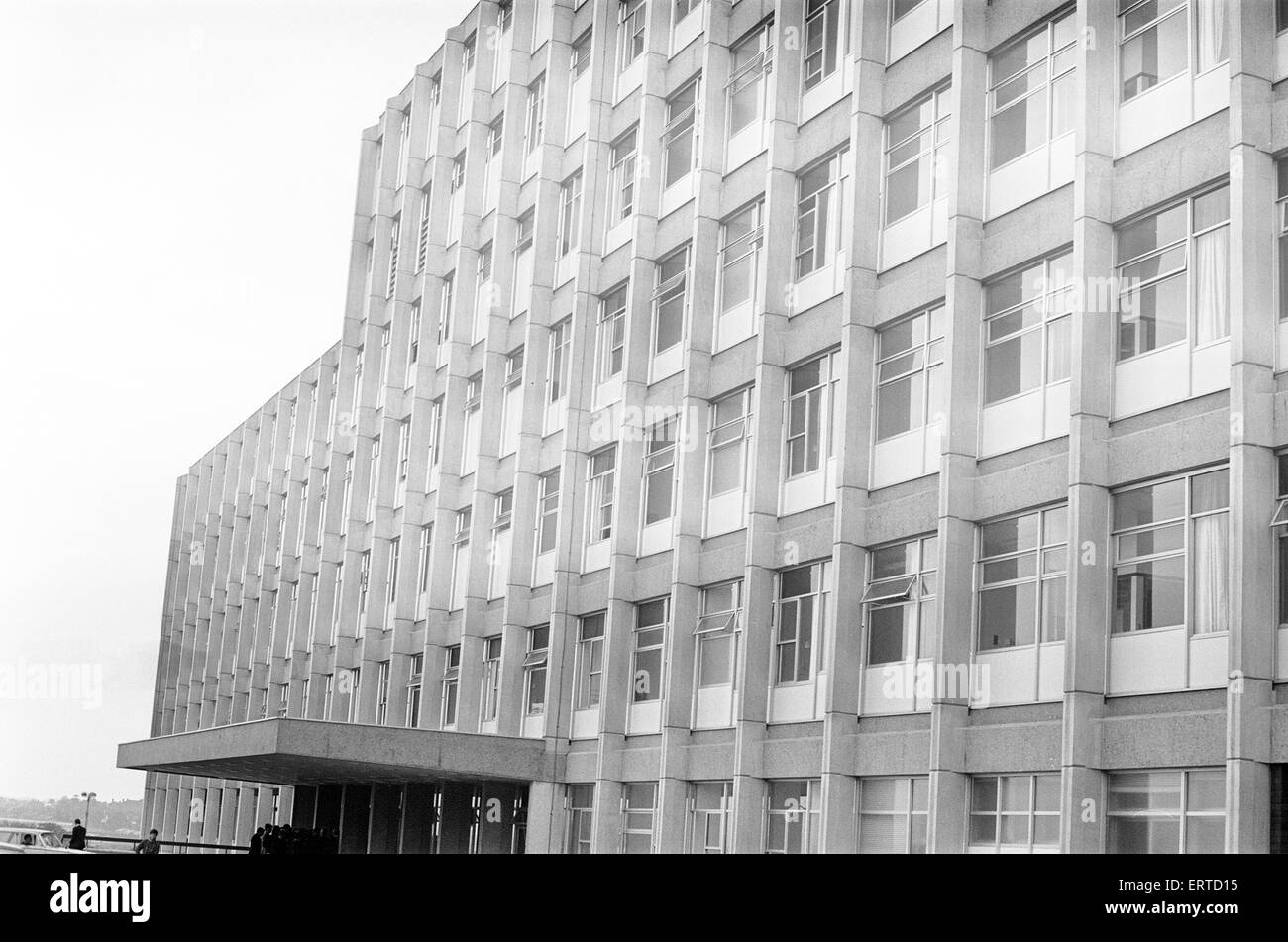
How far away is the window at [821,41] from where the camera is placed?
2925 centimetres

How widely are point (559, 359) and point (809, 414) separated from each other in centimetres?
1222

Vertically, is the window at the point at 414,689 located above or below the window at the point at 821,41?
below

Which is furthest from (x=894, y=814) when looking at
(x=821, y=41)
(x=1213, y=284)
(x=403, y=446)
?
(x=403, y=446)

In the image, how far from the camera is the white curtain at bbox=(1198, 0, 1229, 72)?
2081 cm

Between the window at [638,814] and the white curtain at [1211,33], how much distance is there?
1755 centimetres

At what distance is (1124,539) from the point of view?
21031 millimetres

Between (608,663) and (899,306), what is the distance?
11088mm

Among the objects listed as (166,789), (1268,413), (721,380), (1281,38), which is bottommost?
(166,789)

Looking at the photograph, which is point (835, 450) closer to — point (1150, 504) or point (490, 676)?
point (1150, 504)

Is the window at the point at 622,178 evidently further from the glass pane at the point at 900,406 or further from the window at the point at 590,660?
the glass pane at the point at 900,406

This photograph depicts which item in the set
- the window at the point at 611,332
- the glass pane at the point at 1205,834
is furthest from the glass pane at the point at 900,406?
the window at the point at 611,332

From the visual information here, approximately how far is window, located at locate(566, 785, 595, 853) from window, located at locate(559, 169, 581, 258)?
46.0 feet
